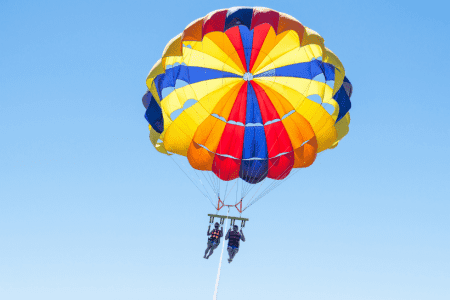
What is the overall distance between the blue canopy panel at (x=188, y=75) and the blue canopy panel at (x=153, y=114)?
0.52 m

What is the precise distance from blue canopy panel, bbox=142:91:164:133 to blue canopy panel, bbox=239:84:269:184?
2947mm

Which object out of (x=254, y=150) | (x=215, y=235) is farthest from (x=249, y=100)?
(x=215, y=235)

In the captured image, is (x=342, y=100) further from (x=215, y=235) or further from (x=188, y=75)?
(x=215, y=235)

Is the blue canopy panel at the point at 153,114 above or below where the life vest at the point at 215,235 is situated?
above

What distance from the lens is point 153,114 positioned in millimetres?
19422

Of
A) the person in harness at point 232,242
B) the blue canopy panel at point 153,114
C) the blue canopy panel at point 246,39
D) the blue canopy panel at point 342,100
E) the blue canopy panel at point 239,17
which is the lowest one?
the person in harness at point 232,242

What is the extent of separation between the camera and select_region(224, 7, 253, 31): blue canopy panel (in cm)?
1719

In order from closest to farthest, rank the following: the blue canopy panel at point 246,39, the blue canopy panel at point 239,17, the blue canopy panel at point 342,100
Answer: the blue canopy panel at point 239,17
the blue canopy panel at point 342,100
the blue canopy panel at point 246,39

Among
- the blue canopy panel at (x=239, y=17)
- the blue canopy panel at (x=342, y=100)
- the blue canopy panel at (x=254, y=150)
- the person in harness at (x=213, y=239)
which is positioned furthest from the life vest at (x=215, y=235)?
the blue canopy panel at (x=239, y=17)

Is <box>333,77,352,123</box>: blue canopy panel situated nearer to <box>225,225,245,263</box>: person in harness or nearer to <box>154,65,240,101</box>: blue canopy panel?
<box>154,65,240,101</box>: blue canopy panel

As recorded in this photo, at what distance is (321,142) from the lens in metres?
19.8

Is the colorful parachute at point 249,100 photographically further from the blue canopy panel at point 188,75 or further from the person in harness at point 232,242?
the person in harness at point 232,242

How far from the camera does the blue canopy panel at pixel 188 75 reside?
1916 centimetres

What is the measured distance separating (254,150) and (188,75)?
11.4 ft
